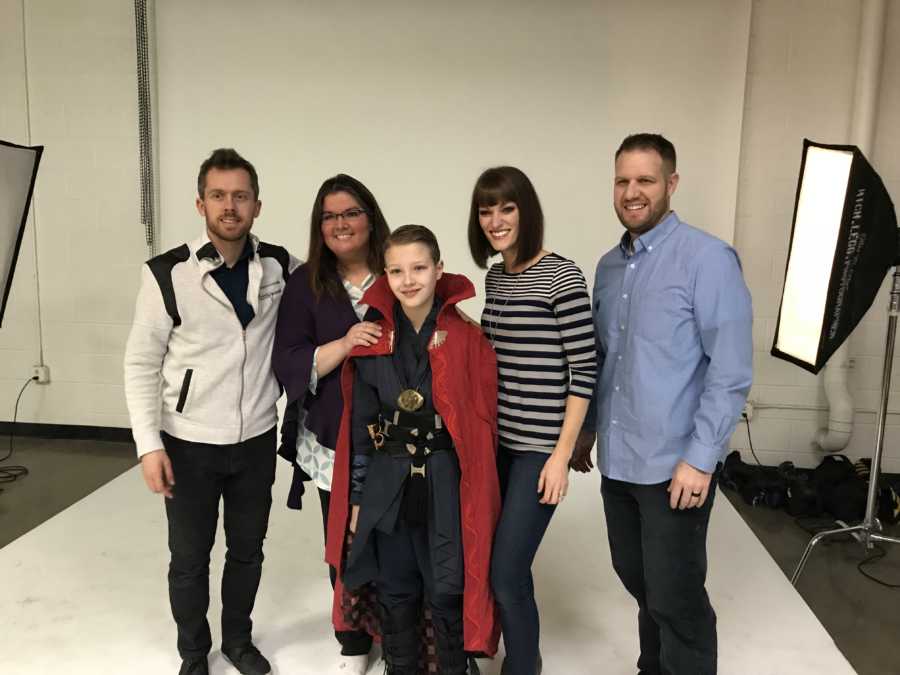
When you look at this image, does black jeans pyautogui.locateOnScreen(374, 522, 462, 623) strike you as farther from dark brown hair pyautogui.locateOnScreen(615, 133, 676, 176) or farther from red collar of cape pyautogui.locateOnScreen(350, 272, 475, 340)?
dark brown hair pyautogui.locateOnScreen(615, 133, 676, 176)

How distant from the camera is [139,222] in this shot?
13.3 feet

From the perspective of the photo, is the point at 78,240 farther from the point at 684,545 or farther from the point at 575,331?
the point at 684,545

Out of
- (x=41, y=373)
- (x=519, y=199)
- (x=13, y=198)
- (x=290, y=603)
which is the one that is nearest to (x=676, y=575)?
(x=519, y=199)

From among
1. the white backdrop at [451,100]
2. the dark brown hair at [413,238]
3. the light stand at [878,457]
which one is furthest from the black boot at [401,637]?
the white backdrop at [451,100]

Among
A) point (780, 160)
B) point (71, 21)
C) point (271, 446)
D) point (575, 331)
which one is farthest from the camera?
point (71, 21)

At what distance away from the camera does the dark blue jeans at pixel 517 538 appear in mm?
1683

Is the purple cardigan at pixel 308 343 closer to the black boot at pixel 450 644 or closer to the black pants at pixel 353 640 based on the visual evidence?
the black pants at pixel 353 640

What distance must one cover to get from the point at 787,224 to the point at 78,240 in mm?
4080

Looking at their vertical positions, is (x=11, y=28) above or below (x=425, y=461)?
above

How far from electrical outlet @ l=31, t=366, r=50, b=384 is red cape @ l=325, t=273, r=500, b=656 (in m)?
3.36

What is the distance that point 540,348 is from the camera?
163 cm

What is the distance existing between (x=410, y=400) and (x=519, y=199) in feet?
1.78

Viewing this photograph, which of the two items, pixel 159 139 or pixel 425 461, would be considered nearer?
pixel 425 461

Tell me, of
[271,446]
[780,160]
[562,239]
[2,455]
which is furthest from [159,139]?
[780,160]
